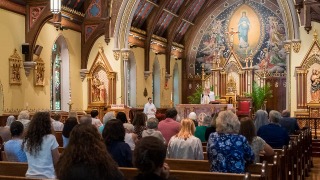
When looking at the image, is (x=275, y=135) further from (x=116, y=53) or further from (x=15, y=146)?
(x=116, y=53)

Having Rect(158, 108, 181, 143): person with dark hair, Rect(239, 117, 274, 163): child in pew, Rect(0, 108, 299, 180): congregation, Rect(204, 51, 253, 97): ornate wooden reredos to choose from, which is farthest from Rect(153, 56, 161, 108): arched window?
Rect(239, 117, 274, 163): child in pew

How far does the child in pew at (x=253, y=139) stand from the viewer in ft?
20.4

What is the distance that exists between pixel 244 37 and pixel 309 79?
889cm

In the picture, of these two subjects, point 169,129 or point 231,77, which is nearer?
point 169,129

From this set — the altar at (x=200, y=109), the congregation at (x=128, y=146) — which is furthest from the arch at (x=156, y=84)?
the congregation at (x=128, y=146)

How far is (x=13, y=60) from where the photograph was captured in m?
16.0

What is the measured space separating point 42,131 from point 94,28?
51.1 feet

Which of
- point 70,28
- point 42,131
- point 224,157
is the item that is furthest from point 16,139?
point 70,28

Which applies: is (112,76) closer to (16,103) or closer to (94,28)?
(94,28)

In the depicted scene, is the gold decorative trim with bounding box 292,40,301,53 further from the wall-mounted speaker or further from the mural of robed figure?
the wall-mounted speaker

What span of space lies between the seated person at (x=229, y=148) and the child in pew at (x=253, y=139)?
995 mm

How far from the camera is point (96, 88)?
20.5 meters

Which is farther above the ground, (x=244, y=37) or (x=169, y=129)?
(x=244, y=37)

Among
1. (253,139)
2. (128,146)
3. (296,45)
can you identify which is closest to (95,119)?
(253,139)
